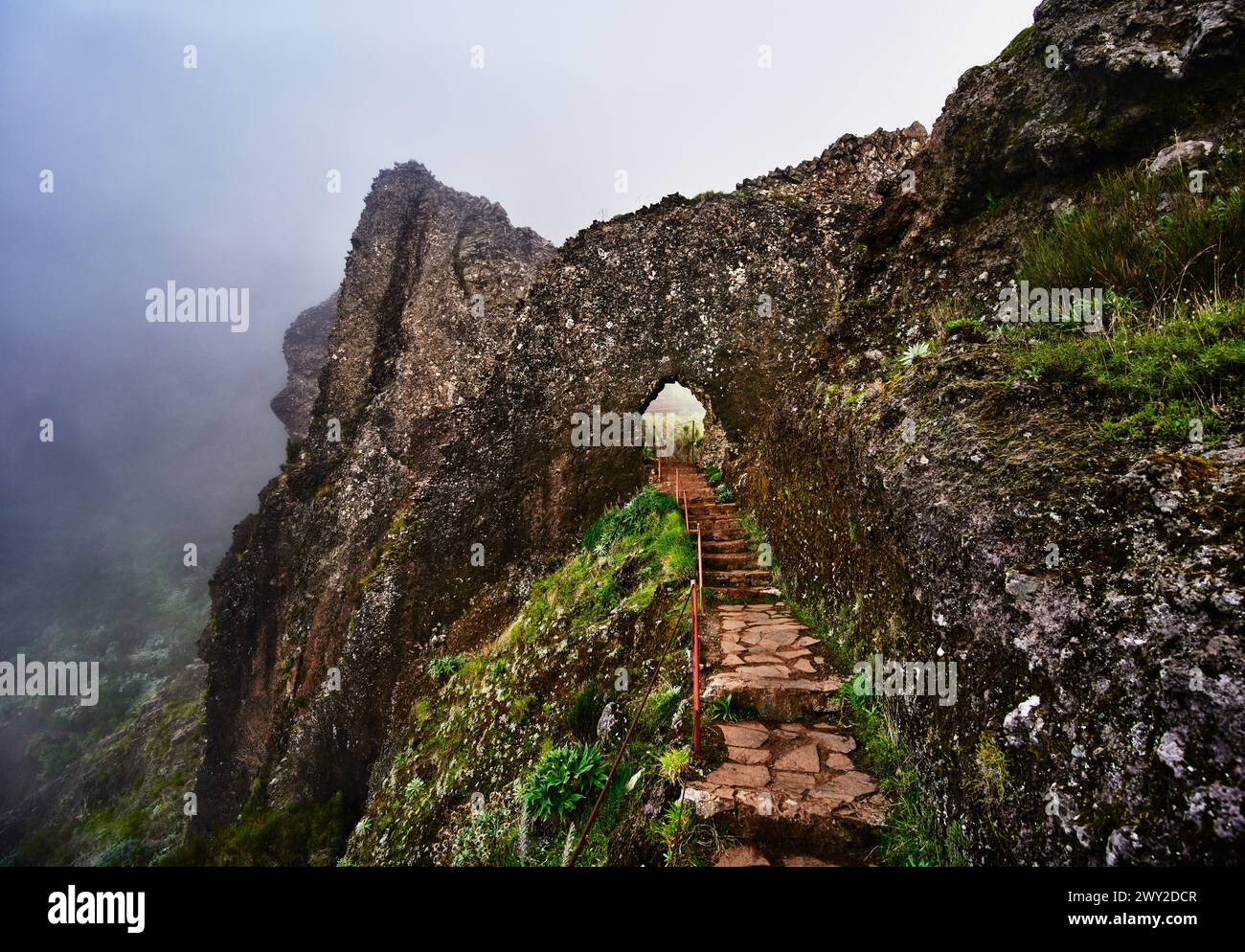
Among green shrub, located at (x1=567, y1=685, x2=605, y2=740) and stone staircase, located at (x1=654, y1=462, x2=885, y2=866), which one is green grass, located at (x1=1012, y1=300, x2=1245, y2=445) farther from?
green shrub, located at (x1=567, y1=685, x2=605, y2=740)

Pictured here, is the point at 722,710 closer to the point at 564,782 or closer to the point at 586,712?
the point at 564,782

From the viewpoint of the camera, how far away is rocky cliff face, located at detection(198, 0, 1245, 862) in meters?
2.16

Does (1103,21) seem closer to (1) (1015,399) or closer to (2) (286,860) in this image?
(1) (1015,399)

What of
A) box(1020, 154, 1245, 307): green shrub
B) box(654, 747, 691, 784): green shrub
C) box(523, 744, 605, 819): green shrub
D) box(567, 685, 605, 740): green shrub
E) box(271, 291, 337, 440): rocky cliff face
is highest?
box(271, 291, 337, 440): rocky cliff face

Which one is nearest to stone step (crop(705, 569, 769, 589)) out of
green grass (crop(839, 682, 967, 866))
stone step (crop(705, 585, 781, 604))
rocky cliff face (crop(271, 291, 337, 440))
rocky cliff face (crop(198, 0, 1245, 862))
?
stone step (crop(705, 585, 781, 604))

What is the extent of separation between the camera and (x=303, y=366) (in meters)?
34.0

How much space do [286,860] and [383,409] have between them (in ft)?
41.7

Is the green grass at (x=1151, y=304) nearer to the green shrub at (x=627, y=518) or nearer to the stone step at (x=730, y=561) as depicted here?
the stone step at (x=730, y=561)

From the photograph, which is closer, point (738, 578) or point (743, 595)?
point (743, 595)

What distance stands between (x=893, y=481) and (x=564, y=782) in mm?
4360

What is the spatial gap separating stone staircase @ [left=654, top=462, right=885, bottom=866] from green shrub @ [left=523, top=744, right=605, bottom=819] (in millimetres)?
1544

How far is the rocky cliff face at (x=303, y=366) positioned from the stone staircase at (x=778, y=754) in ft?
105

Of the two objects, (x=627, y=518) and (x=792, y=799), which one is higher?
(x=627, y=518)

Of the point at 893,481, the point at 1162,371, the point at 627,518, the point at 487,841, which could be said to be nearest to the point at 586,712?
the point at 487,841
